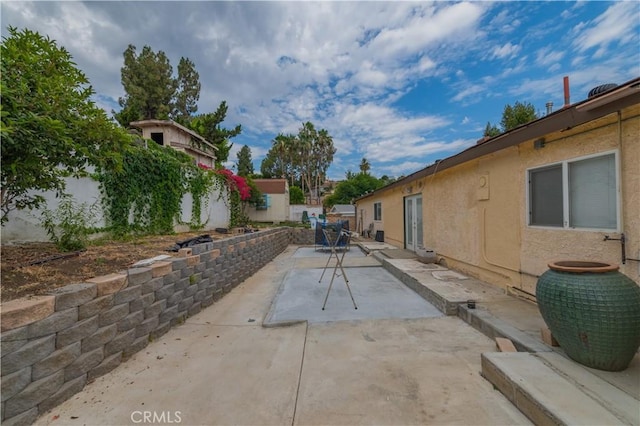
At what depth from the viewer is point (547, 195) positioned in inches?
161

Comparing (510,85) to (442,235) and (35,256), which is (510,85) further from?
(35,256)

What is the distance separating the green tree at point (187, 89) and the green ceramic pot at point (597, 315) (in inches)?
1180

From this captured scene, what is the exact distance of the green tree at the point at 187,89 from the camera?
26.8 metres

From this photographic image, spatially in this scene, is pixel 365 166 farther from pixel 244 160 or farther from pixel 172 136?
pixel 172 136

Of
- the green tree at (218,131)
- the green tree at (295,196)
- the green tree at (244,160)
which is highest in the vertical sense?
the green tree at (244,160)

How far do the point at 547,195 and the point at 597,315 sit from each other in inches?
97.7

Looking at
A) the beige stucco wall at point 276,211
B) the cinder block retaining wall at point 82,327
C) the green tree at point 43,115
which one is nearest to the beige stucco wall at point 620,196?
the cinder block retaining wall at point 82,327

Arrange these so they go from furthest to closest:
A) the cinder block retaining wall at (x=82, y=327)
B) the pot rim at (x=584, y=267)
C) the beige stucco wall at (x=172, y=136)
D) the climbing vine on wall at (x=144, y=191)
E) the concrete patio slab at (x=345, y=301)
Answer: the beige stucco wall at (x=172, y=136), the climbing vine on wall at (x=144, y=191), the concrete patio slab at (x=345, y=301), the pot rim at (x=584, y=267), the cinder block retaining wall at (x=82, y=327)

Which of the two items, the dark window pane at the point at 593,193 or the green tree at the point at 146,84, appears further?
the green tree at the point at 146,84
